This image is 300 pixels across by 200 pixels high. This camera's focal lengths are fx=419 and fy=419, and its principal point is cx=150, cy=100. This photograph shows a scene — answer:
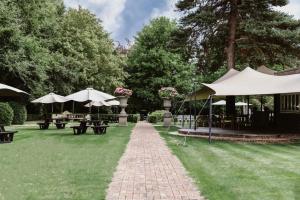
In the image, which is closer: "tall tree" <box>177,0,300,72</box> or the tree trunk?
"tall tree" <box>177,0,300,72</box>

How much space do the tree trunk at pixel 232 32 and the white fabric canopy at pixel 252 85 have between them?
4699 mm

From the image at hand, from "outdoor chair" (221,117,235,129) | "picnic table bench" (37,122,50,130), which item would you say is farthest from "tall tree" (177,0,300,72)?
"picnic table bench" (37,122,50,130)

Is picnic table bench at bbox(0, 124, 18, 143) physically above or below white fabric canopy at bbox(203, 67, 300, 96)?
below

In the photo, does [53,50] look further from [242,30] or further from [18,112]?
[242,30]

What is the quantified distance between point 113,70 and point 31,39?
12.4m

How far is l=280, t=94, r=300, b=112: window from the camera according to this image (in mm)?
20266

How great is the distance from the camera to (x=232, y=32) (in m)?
23.8

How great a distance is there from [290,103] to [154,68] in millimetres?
21839

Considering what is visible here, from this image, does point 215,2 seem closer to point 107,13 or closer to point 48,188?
point 48,188

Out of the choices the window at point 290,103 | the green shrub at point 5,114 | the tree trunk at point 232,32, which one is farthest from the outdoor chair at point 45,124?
the window at point 290,103

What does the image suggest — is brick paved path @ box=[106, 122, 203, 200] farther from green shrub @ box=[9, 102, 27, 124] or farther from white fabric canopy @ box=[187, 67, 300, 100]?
green shrub @ box=[9, 102, 27, 124]

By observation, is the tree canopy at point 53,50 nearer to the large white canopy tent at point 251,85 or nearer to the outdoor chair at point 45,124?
the outdoor chair at point 45,124

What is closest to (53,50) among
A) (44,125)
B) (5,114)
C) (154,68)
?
(154,68)

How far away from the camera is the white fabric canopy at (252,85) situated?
16.1m
